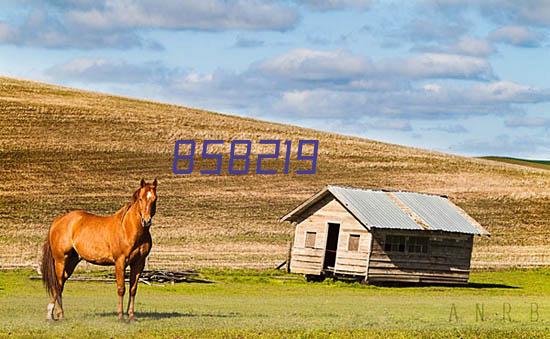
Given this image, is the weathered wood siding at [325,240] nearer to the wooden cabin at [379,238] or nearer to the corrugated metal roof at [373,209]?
the wooden cabin at [379,238]

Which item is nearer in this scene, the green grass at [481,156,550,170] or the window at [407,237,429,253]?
the window at [407,237,429,253]

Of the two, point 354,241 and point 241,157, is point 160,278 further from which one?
point 241,157

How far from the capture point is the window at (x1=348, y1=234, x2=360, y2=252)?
4925 centimetres

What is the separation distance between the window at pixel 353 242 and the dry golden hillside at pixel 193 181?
5.65 metres

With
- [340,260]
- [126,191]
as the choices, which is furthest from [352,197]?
[126,191]

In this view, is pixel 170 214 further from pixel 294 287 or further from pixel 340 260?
pixel 294 287

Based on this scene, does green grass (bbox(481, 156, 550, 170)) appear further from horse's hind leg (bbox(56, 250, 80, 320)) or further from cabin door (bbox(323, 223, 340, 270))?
horse's hind leg (bbox(56, 250, 80, 320))

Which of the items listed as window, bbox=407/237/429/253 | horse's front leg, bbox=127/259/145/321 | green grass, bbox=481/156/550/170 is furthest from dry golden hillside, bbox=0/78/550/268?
horse's front leg, bbox=127/259/145/321

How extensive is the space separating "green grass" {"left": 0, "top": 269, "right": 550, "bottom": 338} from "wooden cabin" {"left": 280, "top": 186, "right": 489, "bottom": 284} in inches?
67.1

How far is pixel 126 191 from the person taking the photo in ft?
222

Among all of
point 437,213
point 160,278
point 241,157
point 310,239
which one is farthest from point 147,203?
point 241,157

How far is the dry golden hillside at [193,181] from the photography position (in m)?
58.7

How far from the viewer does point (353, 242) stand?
49.4 metres

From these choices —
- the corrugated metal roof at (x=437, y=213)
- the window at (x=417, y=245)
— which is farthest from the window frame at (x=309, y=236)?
the corrugated metal roof at (x=437, y=213)
